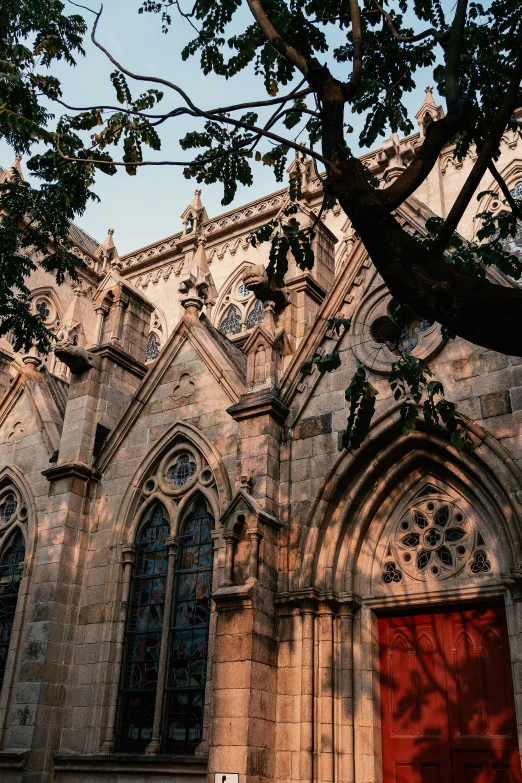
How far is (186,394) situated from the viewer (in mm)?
14195

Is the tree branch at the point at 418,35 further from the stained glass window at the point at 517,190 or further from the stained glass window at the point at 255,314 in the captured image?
the stained glass window at the point at 255,314

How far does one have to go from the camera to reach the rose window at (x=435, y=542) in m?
Answer: 10.4

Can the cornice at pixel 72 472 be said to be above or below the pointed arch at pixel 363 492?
above

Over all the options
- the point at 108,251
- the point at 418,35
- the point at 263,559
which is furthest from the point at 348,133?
the point at 108,251

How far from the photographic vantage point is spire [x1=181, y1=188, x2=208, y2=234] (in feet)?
99.3

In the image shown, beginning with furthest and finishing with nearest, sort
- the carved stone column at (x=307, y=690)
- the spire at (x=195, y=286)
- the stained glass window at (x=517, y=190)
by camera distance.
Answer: the stained glass window at (x=517, y=190) < the spire at (x=195, y=286) < the carved stone column at (x=307, y=690)

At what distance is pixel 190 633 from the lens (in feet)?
40.6

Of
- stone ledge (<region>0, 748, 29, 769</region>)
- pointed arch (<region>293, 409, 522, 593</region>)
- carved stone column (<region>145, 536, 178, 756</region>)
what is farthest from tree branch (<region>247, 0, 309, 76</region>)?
stone ledge (<region>0, 748, 29, 769</region>)

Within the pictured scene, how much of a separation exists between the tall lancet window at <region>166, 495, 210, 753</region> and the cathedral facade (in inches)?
1.4

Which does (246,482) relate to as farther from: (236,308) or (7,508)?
(236,308)

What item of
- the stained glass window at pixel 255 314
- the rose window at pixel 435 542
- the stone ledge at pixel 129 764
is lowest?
the stone ledge at pixel 129 764

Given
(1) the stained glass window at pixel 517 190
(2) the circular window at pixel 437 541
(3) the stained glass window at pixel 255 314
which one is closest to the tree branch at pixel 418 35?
(2) the circular window at pixel 437 541

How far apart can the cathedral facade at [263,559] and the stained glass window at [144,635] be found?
1.3 inches

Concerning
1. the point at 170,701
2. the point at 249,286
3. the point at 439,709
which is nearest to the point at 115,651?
the point at 170,701
